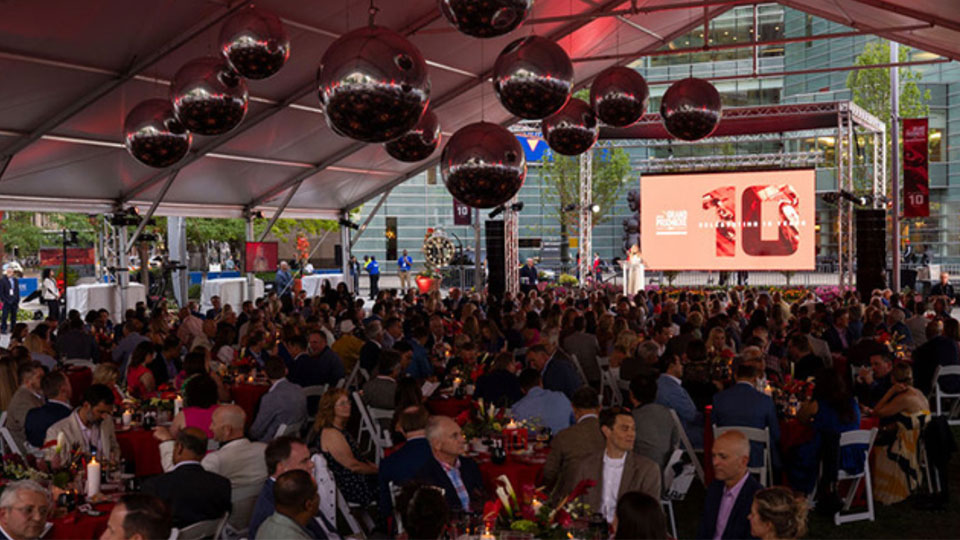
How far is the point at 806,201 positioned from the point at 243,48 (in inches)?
749

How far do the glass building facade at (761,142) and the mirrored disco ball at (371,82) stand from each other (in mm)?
36860

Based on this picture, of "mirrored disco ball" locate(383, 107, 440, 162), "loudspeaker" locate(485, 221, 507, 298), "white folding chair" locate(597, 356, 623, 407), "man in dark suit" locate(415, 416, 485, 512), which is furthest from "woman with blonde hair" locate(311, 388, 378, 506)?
"loudspeaker" locate(485, 221, 507, 298)

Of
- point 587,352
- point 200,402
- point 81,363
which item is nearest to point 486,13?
point 200,402

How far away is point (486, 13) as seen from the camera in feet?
17.5

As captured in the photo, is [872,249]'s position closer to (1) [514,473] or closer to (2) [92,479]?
(1) [514,473]

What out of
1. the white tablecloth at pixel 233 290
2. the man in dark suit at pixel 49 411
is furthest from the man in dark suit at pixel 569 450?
the white tablecloth at pixel 233 290

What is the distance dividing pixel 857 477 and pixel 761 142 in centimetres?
4235

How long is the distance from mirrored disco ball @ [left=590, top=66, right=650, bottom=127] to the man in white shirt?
5108 mm

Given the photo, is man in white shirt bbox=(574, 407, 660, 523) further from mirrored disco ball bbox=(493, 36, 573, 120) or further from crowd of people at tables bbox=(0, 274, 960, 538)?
mirrored disco ball bbox=(493, 36, 573, 120)

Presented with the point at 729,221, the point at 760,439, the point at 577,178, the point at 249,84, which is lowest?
the point at 760,439

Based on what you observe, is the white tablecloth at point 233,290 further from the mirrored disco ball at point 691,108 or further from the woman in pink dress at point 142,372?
the mirrored disco ball at point 691,108

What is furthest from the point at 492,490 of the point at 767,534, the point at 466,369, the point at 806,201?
the point at 806,201

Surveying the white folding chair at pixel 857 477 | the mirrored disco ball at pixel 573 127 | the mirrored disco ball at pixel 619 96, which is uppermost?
the mirrored disco ball at pixel 619 96

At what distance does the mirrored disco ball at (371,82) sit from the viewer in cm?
497
